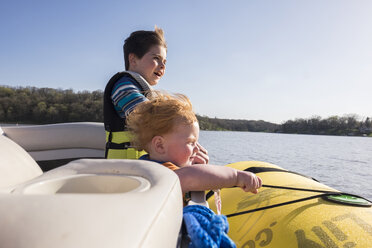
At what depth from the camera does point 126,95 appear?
1.66 m

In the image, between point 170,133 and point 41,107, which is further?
point 41,107

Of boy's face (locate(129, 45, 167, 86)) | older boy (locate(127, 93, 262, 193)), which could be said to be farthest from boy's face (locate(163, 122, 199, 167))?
boy's face (locate(129, 45, 167, 86))

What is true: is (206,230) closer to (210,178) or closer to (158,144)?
(210,178)

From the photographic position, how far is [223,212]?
59.7 inches

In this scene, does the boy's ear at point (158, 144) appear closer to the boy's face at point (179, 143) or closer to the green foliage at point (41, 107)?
the boy's face at point (179, 143)

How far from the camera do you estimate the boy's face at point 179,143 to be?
3.65ft

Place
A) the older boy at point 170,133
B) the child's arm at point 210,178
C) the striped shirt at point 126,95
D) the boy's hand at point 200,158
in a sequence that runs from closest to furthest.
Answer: the child's arm at point 210,178 < the older boy at point 170,133 < the boy's hand at point 200,158 < the striped shirt at point 126,95

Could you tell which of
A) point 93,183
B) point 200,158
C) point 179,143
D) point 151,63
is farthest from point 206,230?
point 151,63

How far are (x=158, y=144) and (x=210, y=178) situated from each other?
32 cm

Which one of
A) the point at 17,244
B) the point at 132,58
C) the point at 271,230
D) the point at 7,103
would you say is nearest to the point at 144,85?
the point at 132,58

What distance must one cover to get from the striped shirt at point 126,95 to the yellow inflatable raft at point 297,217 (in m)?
0.82

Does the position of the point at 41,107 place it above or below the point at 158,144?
above

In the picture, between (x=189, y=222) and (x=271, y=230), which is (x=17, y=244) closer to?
(x=189, y=222)

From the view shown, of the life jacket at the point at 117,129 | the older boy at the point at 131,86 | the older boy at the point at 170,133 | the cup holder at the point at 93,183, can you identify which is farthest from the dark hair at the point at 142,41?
the cup holder at the point at 93,183
